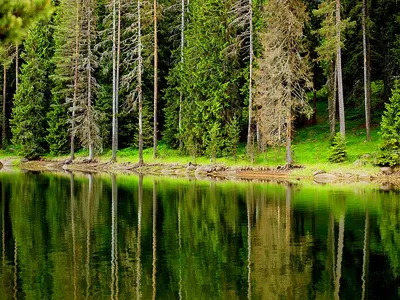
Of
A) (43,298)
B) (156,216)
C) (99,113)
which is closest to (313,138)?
(99,113)

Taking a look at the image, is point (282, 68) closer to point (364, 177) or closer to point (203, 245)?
point (364, 177)

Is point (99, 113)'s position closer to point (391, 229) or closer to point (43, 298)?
point (391, 229)

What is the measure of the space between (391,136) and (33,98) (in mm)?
36610

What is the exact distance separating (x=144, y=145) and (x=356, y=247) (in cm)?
3470

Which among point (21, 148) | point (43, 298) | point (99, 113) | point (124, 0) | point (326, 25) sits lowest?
point (43, 298)

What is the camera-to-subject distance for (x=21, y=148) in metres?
52.2

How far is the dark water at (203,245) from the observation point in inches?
442

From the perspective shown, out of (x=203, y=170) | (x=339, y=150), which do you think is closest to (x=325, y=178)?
(x=339, y=150)

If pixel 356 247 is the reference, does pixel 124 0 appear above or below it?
above

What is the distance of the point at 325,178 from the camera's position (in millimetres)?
32531

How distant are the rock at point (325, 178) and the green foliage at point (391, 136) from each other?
2948 millimetres

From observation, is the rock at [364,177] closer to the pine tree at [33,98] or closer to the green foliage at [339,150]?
the green foliage at [339,150]

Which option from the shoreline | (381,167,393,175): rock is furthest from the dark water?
(381,167,393,175): rock


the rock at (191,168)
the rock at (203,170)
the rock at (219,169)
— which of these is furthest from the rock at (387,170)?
the rock at (191,168)
